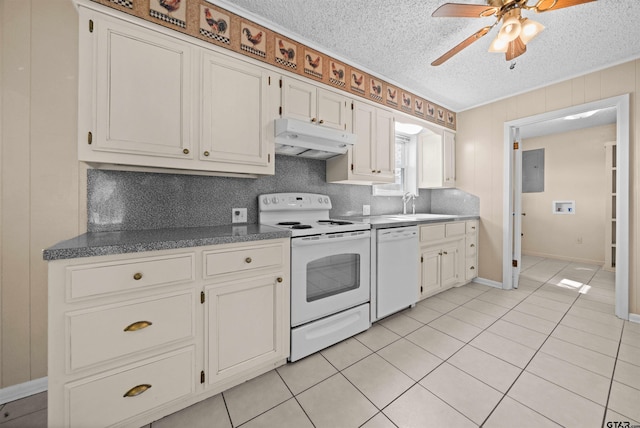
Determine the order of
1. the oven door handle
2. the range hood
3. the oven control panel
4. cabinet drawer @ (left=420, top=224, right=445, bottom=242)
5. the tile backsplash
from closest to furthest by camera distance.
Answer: the tile backsplash → the oven door handle → the range hood → the oven control panel → cabinet drawer @ (left=420, top=224, right=445, bottom=242)

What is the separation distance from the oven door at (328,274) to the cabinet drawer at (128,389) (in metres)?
0.68

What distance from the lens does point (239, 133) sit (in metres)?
1.75

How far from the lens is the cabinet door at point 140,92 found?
1.32 meters

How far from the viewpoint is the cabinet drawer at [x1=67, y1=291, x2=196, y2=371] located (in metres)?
1.06

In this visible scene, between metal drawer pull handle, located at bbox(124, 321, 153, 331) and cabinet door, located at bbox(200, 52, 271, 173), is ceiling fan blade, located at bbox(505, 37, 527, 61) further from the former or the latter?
metal drawer pull handle, located at bbox(124, 321, 153, 331)

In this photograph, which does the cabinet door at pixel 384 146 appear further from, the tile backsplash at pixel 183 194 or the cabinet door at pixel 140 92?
the cabinet door at pixel 140 92

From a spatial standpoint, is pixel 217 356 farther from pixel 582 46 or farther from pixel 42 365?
pixel 582 46

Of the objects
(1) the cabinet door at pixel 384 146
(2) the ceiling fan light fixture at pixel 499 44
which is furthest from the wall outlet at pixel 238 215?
(2) the ceiling fan light fixture at pixel 499 44

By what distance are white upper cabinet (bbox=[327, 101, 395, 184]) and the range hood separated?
195 mm

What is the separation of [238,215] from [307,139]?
0.85m

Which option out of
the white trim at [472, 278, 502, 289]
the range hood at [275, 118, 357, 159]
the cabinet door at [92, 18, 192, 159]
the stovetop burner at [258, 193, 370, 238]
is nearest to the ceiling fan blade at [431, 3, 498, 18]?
the range hood at [275, 118, 357, 159]

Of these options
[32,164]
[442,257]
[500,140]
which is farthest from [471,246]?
[32,164]

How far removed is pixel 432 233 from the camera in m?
2.71

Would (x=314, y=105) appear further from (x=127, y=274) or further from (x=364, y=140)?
(x=127, y=274)
